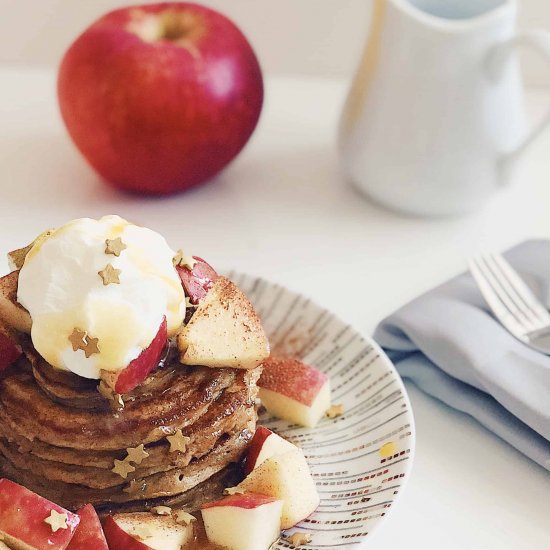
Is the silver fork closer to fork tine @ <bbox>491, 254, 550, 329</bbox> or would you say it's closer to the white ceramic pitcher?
fork tine @ <bbox>491, 254, 550, 329</bbox>

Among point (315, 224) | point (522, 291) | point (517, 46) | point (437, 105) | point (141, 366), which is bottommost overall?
point (315, 224)

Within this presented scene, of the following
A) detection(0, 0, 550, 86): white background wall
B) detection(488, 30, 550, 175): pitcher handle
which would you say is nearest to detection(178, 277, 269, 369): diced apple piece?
detection(488, 30, 550, 175): pitcher handle

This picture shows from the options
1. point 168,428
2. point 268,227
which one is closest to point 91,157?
point 268,227

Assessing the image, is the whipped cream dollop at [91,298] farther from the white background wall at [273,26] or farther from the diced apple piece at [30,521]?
the white background wall at [273,26]

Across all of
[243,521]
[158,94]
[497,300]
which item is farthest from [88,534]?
[158,94]

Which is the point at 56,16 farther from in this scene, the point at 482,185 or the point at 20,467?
the point at 20,467

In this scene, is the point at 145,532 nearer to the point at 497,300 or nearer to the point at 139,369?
the point at 139,369

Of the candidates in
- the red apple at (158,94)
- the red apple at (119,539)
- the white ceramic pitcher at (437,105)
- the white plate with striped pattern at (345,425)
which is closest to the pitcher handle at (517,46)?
the white ceramic pitcher at (437,105)
